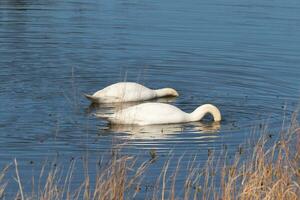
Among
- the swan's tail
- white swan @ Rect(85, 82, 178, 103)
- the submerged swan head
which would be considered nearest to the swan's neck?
white swan @ Rect(85, 82, 178, 103)

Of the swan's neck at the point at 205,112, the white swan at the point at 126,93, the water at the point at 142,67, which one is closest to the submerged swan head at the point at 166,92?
the white swan at the point at 126,93

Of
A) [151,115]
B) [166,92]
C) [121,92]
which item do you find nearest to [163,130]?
[151,115]

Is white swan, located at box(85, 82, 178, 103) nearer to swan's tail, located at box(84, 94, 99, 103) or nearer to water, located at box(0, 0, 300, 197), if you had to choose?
swan's tail, located at box(84, 94, 99, 103)

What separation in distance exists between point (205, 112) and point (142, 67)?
11.1 feet

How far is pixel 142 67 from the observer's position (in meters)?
17.5

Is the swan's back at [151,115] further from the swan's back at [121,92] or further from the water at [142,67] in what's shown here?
the swan's back at [121,92]

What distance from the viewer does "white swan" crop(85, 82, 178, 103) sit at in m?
15.0

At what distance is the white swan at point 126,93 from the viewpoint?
15023 millimetres

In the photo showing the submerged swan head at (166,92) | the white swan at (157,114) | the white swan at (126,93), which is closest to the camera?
the white swan at (157,114)

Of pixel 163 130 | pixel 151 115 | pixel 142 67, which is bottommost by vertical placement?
pixel 163 130

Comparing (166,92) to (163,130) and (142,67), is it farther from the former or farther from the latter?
(163,130)

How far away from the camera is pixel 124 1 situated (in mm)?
24812

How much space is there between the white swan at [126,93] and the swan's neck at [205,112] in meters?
1.08

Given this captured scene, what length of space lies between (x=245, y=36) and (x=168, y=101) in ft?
17.8
